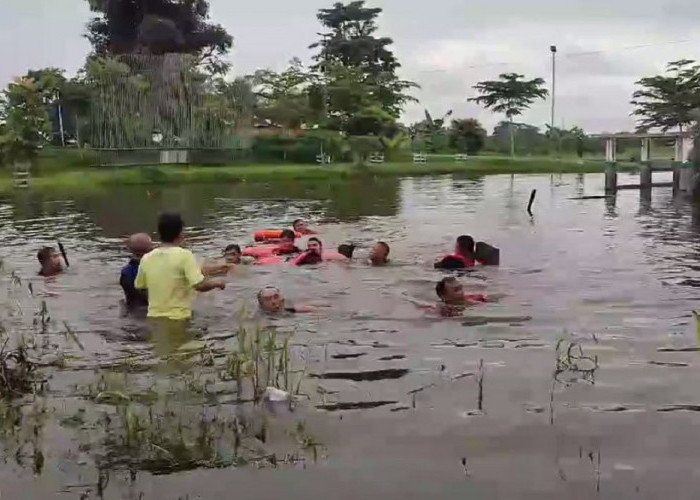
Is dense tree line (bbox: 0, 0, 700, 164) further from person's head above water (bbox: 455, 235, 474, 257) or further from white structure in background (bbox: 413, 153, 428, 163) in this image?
person's head above water (bbox: 455, 235, 474, 257)

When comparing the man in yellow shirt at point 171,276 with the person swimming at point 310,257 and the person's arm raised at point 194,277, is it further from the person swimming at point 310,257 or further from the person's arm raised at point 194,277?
the person swimming at point 310,257

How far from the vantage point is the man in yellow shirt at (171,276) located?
10.6m

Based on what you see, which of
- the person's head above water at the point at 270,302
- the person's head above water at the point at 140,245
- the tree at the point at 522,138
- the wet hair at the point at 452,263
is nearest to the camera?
the person's head above water at the point at 140,245

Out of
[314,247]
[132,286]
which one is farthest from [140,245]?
[314,247]

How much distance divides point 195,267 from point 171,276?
1.38 feet

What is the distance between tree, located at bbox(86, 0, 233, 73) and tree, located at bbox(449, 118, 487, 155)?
899 inches

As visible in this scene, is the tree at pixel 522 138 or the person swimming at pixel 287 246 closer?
the person swimming at pixel 287 246

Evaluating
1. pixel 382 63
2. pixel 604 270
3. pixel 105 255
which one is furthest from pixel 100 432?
pixel 382 63

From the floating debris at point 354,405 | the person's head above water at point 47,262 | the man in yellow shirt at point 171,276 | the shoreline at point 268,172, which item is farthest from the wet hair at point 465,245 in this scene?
the shoreline at point 268,172

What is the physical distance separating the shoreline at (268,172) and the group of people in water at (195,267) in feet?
119

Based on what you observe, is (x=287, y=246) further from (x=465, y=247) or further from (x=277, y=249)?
(x=465, y=247)

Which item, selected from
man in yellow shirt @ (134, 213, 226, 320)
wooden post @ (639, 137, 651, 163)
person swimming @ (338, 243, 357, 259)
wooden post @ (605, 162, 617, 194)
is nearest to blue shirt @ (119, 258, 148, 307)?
man in yellow shirt @ (134, 213, 226, 320)

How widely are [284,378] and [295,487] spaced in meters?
2.49

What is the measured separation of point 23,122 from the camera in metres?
63.3
